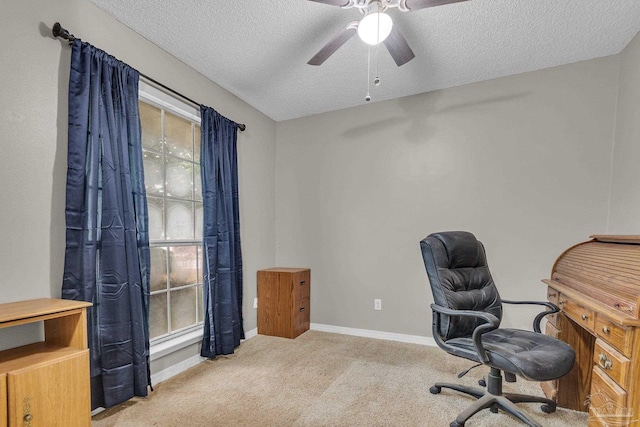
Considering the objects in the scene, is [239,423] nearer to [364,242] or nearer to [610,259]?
[364,242]

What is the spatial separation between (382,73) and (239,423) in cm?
294

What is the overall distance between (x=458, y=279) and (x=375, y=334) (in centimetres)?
153

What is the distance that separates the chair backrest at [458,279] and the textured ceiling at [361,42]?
59.3 inches

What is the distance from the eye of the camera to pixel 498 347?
1.68 m

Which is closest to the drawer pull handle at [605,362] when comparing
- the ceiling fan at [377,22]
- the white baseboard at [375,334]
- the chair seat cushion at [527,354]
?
the chair seat cushion at [527,354]

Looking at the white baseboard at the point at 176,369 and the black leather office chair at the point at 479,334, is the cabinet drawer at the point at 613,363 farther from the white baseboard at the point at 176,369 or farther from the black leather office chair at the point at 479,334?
the white baseboard at the point at 176,369

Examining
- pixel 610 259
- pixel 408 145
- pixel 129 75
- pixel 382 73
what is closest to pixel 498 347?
pixel 610 259

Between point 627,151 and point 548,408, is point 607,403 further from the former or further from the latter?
point 627,151

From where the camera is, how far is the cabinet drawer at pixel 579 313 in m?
1.51

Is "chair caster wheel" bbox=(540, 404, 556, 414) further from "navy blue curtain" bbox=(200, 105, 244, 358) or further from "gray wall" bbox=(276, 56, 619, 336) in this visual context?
"navy blue curtain" bbox=(200, 105, 244, 358)

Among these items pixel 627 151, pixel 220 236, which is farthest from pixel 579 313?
pixel 220 236

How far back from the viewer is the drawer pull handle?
4.34 ft

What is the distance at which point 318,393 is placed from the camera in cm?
210

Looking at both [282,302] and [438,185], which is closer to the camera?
[438,185]
